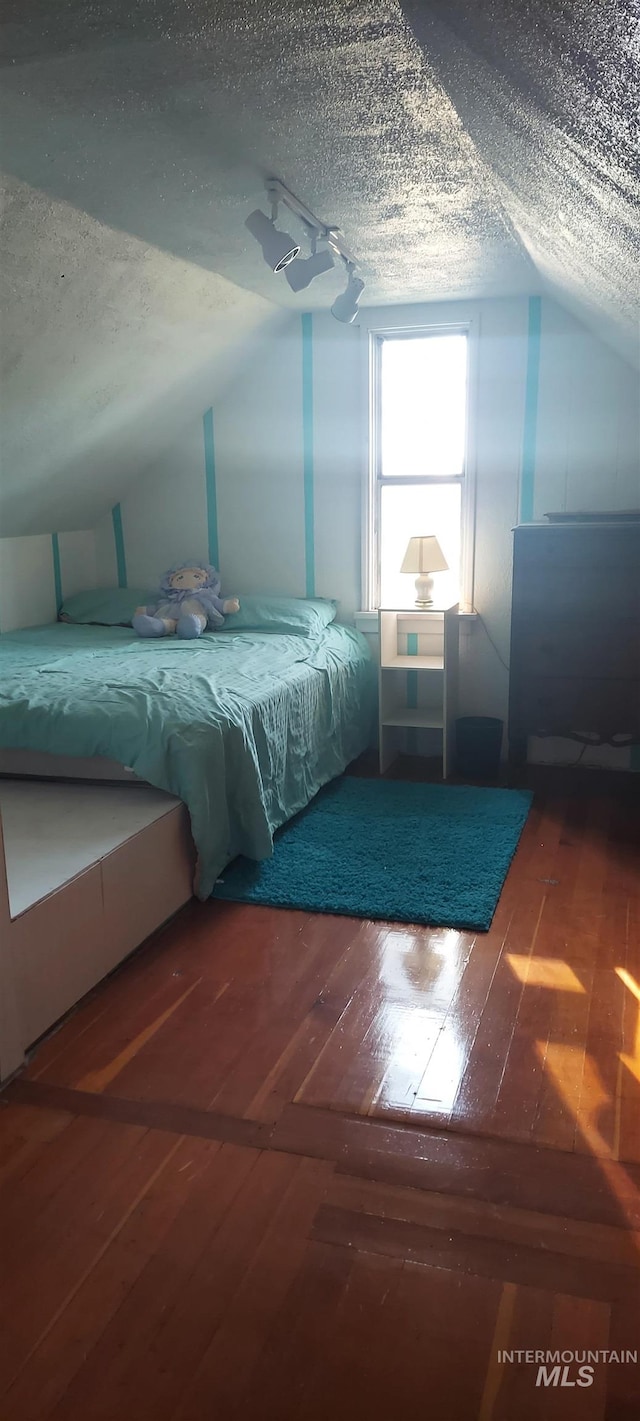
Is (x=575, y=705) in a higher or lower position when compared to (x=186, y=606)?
lower

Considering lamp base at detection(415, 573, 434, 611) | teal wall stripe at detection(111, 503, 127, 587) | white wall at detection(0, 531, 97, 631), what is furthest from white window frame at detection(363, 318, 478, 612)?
white wall at detection(0, 531, 97, 631)

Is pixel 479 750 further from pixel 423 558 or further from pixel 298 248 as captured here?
pixel 298 248

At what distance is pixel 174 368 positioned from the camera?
160 inches

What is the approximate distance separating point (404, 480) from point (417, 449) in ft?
0.53

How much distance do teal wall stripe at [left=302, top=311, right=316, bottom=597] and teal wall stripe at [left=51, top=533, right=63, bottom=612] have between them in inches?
49.8

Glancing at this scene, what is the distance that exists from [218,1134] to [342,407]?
3592mm

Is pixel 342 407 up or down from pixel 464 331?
down

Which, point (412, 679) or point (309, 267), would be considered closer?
point (309, 267)

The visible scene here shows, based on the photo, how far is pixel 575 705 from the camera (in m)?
3.95

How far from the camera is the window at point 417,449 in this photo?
4449mm

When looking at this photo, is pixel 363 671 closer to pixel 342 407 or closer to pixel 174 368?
pixel 342 407

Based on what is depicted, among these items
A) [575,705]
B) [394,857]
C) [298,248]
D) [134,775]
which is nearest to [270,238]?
[298,248]

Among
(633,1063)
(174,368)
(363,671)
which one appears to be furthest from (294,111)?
(363,671)

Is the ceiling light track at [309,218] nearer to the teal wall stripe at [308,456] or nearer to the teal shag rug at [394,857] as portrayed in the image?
the teal wall stripe at [308,456]
